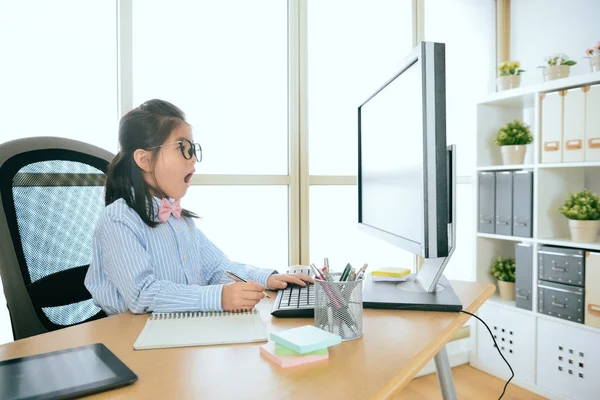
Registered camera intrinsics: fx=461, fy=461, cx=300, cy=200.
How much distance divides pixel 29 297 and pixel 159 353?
0.48m

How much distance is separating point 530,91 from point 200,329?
2.11 metres

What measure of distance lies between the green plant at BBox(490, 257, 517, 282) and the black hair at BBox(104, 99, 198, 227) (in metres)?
2.01

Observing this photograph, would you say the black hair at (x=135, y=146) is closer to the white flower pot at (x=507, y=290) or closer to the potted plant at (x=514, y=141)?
the potted plant at (x=514, y=141)

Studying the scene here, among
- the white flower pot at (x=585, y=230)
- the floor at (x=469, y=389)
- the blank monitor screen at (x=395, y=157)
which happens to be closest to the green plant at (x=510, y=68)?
the white flower pot at (x=585, y=230)

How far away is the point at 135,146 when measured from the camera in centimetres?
119

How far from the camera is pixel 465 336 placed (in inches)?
107

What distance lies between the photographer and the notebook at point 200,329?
76cm

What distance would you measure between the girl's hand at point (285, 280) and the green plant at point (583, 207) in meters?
1.56

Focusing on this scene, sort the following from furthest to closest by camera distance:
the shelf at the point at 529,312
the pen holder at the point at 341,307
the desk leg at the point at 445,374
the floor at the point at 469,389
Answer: the floor at the point at 469,389, the shelf at the point at 529,312, the desk leg at the point at 445,374, the pen holder at the point at 341,307

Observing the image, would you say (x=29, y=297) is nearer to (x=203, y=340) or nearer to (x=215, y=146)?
(x=203, y=340)

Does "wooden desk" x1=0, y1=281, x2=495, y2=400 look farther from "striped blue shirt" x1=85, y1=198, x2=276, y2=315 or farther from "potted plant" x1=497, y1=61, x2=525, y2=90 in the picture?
"potted plant" x1=497, y1=61, x2=525, y2=90

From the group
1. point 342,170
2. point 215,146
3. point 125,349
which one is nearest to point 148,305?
point 125,349

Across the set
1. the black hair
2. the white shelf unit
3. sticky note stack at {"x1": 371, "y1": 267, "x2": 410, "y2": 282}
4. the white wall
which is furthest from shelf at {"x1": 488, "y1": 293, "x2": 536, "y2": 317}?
the black hair

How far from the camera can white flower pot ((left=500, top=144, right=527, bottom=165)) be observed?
240 centimetres
